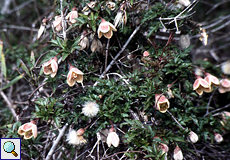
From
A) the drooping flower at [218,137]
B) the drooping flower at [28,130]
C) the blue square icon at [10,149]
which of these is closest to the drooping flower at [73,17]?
the drooping flower at [28,130]

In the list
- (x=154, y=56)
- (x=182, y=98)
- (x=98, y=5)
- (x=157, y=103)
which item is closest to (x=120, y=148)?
(x=157, y=103)

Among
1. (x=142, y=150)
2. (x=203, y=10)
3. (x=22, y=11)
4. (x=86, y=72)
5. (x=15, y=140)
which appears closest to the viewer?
(x=142, y=150)

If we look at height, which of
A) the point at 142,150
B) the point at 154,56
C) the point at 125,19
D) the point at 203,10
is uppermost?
the point at 125,19

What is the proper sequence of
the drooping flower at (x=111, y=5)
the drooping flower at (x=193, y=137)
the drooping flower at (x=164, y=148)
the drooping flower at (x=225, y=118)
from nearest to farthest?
the drooping flower at (x=164, y=148), the drooping flower at (x=193, y=137), the drooping flower at (x=111, y=5), the drooping flower at (x=225, y=118)

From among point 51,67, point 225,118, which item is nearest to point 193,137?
point 225,118

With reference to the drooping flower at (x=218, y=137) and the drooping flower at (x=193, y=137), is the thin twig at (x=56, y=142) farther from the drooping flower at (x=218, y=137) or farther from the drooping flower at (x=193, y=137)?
the drooping flower at (x=218, y=137)

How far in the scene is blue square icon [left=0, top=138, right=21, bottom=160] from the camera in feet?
4.64

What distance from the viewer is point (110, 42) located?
1629 mm

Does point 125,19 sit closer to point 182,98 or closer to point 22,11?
point 182,98

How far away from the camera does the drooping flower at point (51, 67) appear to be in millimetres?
1301

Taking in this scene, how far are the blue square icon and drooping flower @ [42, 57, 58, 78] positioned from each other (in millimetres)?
464

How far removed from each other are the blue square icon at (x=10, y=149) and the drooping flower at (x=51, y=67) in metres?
0.46

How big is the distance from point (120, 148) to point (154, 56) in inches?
24.6

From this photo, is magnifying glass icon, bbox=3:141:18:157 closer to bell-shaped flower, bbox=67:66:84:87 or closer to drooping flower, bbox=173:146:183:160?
bell-shaped flower, bbox=67:66:84:87
